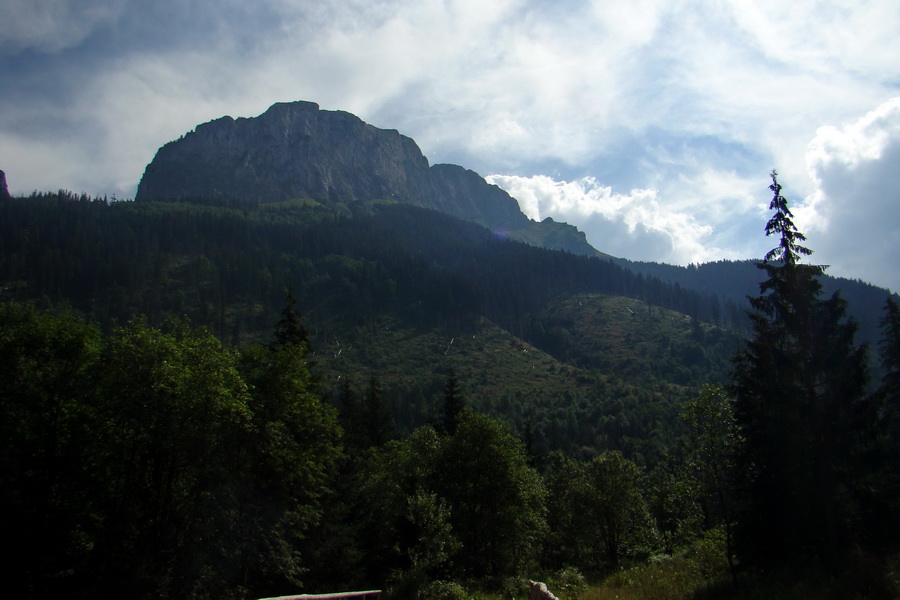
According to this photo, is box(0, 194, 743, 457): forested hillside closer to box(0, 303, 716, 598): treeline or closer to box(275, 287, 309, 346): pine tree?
box(275, 287, 309, 346): pine tree

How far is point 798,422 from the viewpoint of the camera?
20.3m

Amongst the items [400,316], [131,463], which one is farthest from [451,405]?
[400,316]

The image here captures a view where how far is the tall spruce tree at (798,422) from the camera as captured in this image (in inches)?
774

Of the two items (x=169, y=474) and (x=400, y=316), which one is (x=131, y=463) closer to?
(x=169, y=474)

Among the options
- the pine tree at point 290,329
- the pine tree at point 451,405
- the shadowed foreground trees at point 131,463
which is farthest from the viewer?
the pine tree at point 451,405

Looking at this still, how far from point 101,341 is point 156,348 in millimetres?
4817

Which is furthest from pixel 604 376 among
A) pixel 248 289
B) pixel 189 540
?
pixel 189 540

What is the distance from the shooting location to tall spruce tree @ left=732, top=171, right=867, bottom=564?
1967 centimetres

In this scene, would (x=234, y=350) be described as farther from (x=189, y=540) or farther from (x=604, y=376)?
(x=604, y=376)

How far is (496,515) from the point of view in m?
27.8

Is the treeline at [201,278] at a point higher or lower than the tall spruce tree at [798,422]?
higher

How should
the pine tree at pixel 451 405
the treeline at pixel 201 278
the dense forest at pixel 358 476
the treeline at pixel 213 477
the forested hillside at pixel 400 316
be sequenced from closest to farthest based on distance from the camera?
the treeline at pixel 213 477 → the dense forest at pixel 358 476 → the pine tree at pixel 451 405 → the forested hillside at pixel 400 316 → the treeline at pixel 201 278

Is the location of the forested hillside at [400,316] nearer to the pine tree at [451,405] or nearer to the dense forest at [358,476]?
the pine tree at [451,405]

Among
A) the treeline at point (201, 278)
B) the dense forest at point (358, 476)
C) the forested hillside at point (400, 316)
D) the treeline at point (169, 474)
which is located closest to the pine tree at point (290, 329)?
the dense forest at point (358, 476)
